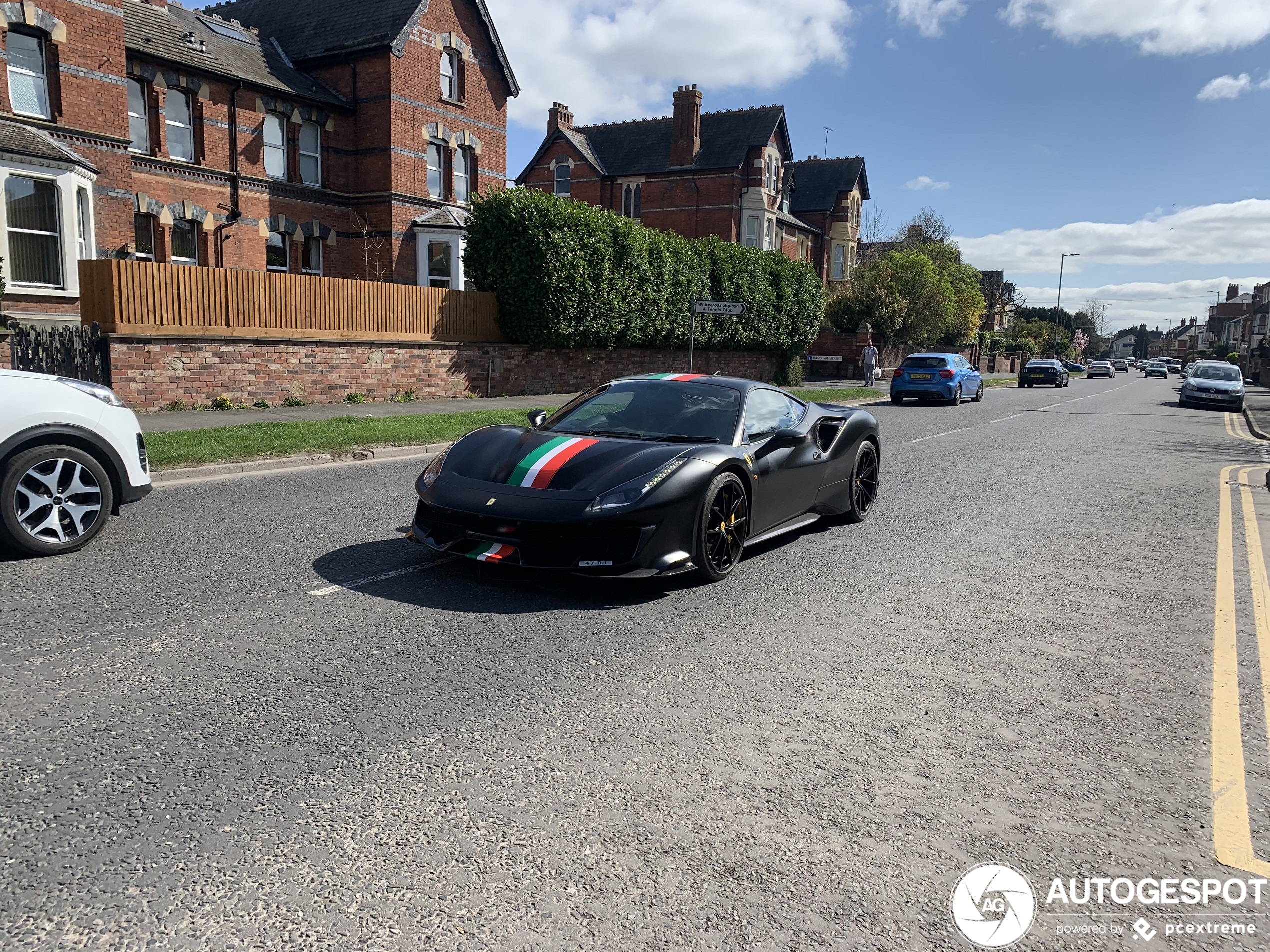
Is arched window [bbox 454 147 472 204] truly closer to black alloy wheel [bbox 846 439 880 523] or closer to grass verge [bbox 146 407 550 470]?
grass verge [bbox 146 407 550 470]

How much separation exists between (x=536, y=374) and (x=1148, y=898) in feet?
67.3

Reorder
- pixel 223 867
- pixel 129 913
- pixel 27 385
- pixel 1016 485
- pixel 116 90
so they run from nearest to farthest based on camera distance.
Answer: pixel 129 913 < pixel 223 867 < pixel 27 385 < pixel 1016 485 < pixel 116 90

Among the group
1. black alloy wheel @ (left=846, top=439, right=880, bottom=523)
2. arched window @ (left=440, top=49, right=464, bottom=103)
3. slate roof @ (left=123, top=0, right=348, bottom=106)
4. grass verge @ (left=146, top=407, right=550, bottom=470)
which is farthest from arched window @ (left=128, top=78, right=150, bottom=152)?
black alloy wheel @ (left=846, top=439, right=880, bottom=523)

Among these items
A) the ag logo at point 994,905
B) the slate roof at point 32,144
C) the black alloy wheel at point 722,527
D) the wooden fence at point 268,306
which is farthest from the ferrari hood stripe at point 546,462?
the slate roof at point 32,144

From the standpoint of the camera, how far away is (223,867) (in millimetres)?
2602

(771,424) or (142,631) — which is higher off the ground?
(771,424)

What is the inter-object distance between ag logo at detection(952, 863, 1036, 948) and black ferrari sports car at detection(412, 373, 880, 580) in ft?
8.82

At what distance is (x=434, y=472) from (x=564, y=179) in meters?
46.9

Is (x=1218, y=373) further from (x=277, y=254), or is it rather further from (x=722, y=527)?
(x=722, y=527)

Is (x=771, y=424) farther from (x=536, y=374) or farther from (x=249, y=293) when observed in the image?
(x=536, y=374)

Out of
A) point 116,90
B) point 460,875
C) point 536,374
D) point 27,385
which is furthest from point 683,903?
point 116,90

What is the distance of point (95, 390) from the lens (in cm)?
642

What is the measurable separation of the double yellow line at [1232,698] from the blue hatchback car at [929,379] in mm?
18173

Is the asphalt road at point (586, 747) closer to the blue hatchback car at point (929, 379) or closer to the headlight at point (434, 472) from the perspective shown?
the headlight at point (434, 472)
